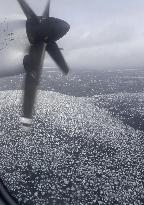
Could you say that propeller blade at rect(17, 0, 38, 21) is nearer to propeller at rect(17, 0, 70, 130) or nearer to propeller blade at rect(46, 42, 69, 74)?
propeller at rect(17, 0, 70, 130)

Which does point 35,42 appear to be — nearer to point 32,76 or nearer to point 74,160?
point 32,76

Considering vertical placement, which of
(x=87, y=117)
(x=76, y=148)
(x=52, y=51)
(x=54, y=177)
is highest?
(x=52, y=51)

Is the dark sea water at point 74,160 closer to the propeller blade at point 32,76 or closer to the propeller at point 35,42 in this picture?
the propeller blade at point 32,76

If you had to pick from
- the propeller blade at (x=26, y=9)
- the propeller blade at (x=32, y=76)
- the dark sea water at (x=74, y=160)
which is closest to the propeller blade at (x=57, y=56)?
the propeller blade at (x=32, y=76)

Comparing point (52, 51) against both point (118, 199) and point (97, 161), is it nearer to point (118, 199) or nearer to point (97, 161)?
point (118, 199)

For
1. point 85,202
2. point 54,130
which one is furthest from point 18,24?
point 54,130

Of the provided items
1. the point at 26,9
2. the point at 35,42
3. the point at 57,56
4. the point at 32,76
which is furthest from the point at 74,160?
the point at 26,9
